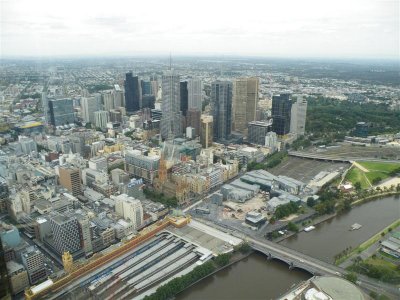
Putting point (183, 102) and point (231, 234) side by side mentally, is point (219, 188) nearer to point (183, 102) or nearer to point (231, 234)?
point (231, 234)

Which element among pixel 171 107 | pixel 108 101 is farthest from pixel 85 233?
pixel 108 101

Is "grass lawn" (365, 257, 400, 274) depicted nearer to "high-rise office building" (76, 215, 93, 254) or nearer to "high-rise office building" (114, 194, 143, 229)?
"high-rise office building" (114, 194, 143, 229)

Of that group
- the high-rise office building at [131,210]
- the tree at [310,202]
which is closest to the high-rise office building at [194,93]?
the tree at [310,202]

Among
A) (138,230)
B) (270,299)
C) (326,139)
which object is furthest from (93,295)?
(326,139)

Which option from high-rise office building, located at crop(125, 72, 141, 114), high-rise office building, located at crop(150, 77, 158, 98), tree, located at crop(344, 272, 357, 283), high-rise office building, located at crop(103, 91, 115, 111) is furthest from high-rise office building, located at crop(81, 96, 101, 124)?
tree, located at crop(344, 272, 357, 283)

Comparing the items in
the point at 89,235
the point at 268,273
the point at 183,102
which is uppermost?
the point at 183,102

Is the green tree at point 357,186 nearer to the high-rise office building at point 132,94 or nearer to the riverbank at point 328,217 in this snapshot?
the riverbank at point 328,217
